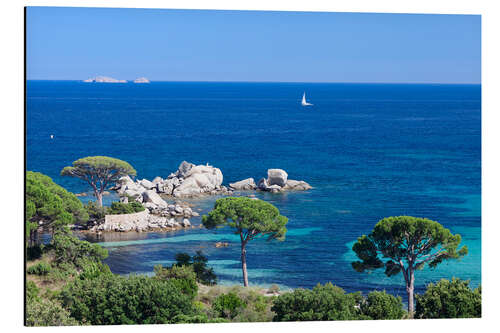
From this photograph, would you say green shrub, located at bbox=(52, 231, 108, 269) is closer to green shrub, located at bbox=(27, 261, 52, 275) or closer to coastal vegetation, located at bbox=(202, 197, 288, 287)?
green shrub, located at bbox=(27, 261, 52, 275)

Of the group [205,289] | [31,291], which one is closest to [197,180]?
[205,289]

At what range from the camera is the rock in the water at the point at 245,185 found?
2454cm

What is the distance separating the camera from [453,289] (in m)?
14.1

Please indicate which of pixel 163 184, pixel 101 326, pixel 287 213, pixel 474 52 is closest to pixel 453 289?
pixel 474 52

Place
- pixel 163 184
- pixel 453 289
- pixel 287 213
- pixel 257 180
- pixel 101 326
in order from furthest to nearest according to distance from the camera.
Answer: pixel 163 184, pixel 257 180, pixel 287 213, pixel 453 289, pixel 101 326

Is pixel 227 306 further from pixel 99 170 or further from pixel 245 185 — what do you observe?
pixel 99 170

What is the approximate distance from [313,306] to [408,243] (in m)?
3.48

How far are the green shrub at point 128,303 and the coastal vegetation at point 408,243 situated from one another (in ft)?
15.0

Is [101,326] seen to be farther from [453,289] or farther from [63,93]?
[63,93]

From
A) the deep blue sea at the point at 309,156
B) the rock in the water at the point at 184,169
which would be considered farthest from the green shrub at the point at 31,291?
the rock in the water at the point at 184,169

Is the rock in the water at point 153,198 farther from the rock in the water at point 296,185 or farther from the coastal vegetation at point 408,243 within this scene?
the coastal vegetation at point 408,243

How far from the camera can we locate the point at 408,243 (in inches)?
625

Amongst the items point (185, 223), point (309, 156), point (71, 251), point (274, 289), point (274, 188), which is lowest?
point (274, 289)
